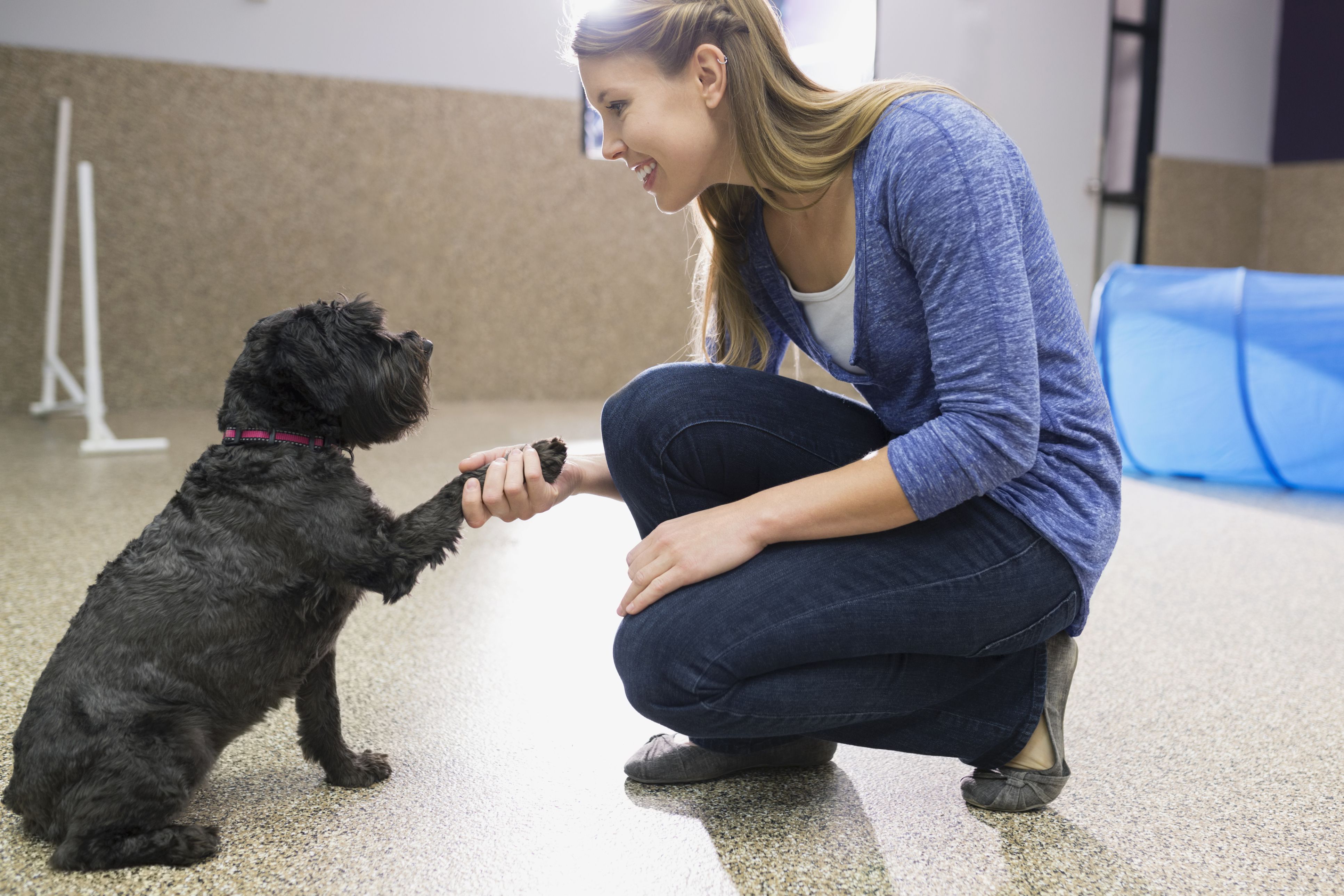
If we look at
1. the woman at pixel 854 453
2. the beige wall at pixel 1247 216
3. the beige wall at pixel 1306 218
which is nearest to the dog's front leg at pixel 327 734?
the woman at pixel 854 453

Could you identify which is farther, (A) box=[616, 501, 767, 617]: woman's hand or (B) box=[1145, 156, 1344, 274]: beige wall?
(B) box=[1145, 156, 1344, 274]: beige wall

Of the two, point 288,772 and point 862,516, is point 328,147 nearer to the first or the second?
point 288,772

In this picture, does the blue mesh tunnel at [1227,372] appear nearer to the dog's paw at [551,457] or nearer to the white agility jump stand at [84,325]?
the dog's paw at [551,457]

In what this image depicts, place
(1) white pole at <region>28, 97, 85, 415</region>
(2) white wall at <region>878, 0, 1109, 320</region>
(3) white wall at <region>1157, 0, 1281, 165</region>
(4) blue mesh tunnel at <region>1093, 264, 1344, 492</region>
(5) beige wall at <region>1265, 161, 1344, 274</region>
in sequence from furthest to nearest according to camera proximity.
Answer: (5) beige wall at <region>1265, 161, 1344, 274</region>
(3) white wall at <region>1157, 0, 1281, 165</region>
(2) white wall at <region>878, 0, 1109, 320</region>
(1) white pole at <region>28, 97, 85, 415</region>
(4) blue mesh tunnel at <region>1093, 264, 1344, 492</region>

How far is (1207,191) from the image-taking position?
6430 mm

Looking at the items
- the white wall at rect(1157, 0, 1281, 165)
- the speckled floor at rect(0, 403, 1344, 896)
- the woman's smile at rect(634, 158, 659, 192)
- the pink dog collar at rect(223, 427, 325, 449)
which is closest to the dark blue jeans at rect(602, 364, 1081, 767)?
the speckled floor at rect(0, 403, 1344, 896)

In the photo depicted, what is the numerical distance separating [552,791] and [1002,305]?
716 mm

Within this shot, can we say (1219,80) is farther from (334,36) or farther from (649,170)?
(649,170)

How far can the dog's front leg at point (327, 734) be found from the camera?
3.66 ft

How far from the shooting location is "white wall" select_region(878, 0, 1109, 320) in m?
5.34

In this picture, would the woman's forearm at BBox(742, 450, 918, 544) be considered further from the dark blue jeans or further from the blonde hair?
the blonde hair

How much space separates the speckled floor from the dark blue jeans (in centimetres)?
11

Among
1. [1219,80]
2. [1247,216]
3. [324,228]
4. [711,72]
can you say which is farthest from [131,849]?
[1247,216]

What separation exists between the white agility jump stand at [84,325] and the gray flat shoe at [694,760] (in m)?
2.65
